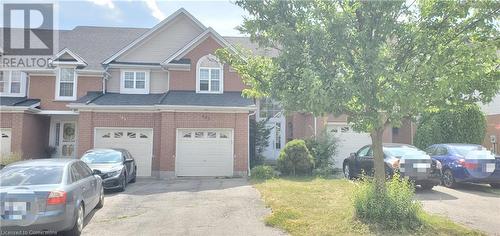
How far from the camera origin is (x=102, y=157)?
14797 mm

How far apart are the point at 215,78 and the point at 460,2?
14.0 meters

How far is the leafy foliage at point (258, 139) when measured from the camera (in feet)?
71.0

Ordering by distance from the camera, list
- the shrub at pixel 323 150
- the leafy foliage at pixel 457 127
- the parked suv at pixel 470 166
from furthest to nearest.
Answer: the leafy foliage at pixel 457 127 < the shrub at pixel 323 150 < the parked suv at pixel 470 166

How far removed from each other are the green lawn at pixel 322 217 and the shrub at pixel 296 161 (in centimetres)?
464

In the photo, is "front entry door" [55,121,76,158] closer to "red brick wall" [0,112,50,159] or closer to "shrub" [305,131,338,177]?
"red brick wall" [0,112,50,159]

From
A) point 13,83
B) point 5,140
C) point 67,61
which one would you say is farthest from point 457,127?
point 13,83

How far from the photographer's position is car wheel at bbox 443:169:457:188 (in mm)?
14247

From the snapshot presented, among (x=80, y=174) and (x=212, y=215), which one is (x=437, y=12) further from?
(x=80, y=174)

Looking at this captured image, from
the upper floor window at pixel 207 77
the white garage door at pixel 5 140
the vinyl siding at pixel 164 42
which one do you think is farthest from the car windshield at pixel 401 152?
the white garage door at pixel 5 140

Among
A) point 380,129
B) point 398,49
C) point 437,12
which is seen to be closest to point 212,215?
point 380,129

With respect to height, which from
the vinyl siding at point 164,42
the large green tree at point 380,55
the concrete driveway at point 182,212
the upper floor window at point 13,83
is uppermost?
the vinyl siding at point 164,42

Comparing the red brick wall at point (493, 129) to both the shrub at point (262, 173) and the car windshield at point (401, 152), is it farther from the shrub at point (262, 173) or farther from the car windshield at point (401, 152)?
the shrub at point (262, 173)

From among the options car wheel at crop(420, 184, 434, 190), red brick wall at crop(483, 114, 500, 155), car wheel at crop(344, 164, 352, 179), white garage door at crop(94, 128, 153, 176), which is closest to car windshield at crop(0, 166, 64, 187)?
white garage door at crop(94, 128, 153, 176)

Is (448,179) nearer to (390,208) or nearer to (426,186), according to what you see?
(426,186)
